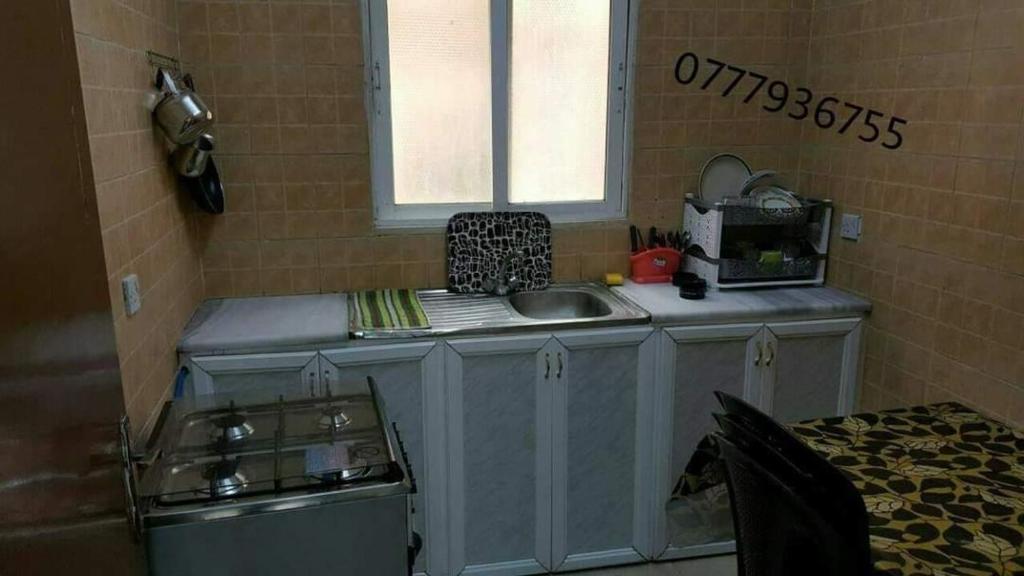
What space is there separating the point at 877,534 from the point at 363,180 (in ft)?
6.49

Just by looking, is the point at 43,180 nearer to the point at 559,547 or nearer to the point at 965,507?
the point at 965,507

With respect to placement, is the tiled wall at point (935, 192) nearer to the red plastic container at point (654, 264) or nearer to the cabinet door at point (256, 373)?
the red plastic container at point (654, 264)

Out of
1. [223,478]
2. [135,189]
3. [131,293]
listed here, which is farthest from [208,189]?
[223,478]

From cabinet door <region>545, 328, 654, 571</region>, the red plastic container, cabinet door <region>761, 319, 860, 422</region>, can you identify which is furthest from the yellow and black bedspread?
the red plastic container

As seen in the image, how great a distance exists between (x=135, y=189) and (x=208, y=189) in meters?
0.65

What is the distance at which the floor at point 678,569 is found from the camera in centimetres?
255

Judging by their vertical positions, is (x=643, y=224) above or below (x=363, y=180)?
below

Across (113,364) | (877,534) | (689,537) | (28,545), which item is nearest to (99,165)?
(113,364)

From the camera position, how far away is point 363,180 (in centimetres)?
265

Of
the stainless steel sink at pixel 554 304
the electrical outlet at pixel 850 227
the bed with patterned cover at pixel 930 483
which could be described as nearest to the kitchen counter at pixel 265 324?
the stainless steel sink at pixel 554 304

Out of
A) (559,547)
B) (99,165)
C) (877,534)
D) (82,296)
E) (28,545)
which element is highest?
(99,165)

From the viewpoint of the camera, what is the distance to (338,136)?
102 inches

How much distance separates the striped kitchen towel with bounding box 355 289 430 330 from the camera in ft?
7.59

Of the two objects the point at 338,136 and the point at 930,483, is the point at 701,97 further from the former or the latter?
the point at 930,483
